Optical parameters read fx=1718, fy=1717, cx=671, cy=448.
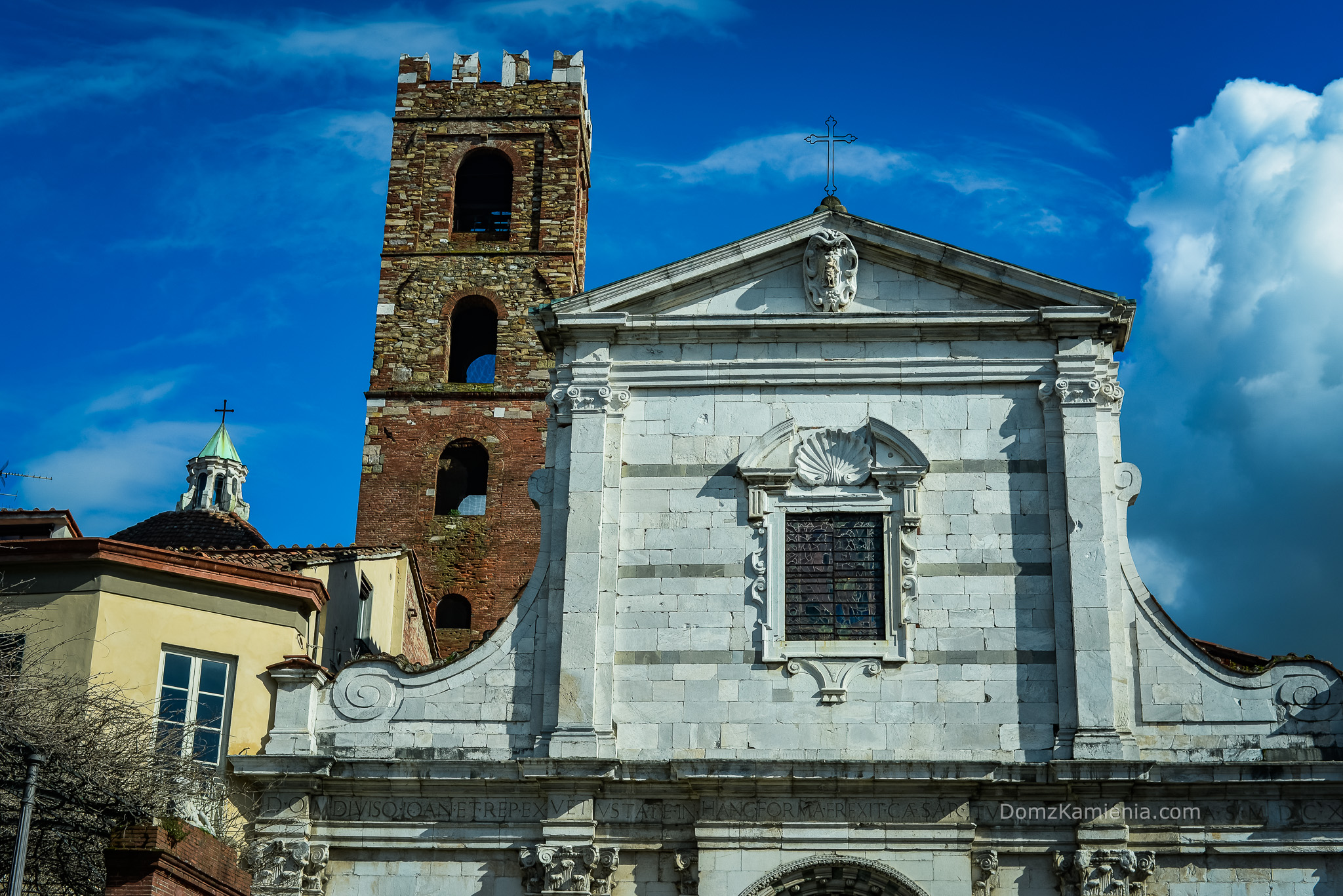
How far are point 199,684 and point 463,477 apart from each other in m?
11.2

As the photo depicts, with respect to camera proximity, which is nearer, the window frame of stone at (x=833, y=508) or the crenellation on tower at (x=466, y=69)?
the window frame of stone at (x=833, y=508)

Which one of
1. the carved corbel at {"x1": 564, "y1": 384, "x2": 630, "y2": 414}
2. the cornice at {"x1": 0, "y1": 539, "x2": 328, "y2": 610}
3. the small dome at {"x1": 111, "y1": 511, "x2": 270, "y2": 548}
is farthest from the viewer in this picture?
the small dome at {"x1": 111, "y1": 511, "x2": 270, "y2": 548}

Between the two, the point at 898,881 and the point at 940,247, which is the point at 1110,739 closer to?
the point at 898,881

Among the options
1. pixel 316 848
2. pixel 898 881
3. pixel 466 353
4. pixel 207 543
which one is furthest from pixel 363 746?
pixel 466 353

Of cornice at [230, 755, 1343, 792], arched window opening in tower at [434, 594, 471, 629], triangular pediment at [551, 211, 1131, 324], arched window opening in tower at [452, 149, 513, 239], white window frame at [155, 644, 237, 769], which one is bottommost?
cornice at [230, 755, 1343, 792]

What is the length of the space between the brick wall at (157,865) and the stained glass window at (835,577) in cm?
650

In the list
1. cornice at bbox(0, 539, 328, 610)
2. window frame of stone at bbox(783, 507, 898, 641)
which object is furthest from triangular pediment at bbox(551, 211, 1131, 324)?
cornice at bbox(0, 539, 328, 610)

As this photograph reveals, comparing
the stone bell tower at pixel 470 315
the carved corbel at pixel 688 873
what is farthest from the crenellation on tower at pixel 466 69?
the carved corbel at pixel 688 873

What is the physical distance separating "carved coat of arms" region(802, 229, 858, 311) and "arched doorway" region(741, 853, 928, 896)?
6339 mm

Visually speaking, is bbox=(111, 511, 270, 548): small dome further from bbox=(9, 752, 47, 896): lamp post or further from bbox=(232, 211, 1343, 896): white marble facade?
bbox=(9, 752, 47, 896): lamp post

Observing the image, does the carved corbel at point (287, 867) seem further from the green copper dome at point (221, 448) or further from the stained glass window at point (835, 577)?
the green copper dome at point (221, 448)

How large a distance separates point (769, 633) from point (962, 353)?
13.2ft

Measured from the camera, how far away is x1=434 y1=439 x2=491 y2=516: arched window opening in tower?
30.2m

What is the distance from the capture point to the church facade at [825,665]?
1758 cm
